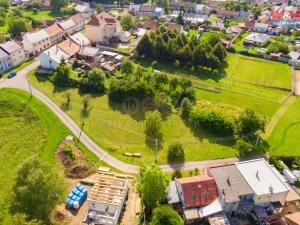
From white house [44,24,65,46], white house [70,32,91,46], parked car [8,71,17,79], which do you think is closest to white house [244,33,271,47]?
white house [70,32,91,46]

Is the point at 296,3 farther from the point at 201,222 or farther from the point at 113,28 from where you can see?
the point at 201,222

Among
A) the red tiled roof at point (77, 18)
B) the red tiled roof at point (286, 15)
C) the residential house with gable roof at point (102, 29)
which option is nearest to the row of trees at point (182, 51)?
the residential house with gable roof at point (102, 29)

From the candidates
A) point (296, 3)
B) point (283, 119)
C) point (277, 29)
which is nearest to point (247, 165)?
point (283, 119)

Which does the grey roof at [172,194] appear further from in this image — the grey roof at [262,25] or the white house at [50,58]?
the grey roof at [262,25]

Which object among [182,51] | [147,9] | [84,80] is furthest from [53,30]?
[147,9]

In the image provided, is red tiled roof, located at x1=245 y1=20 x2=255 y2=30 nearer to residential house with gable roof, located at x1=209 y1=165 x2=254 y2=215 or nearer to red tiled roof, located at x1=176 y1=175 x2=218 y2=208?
residential house with gable roof, located at x1=209 y1=165 x2=254 y2=215

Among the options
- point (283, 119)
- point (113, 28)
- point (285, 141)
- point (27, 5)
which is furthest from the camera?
point (27, 5)
